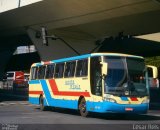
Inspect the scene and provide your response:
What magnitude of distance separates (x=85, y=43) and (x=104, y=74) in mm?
31512

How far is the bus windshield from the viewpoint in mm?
17000

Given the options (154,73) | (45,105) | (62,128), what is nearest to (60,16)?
(45,105)

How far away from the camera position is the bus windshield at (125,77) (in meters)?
17.0

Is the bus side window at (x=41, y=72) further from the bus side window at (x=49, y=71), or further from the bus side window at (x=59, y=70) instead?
the bus side window at (x=59, y=70)

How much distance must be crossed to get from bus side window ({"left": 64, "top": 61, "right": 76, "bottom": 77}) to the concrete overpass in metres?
12.6

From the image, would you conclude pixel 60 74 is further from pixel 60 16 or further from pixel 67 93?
pixel 60 16

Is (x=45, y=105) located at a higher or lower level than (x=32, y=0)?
lower

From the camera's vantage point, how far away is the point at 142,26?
4209 centimetres

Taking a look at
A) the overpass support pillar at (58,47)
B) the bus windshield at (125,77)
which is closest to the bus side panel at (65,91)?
the bus windshield at (125,77)

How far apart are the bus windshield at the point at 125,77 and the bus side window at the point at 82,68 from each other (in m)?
1.31

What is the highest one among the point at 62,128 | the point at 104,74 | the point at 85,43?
the point at 85,43

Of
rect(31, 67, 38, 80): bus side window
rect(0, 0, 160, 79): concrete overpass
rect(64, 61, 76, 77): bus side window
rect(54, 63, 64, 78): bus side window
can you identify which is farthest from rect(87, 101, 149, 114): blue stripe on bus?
rect(0, 0, 160, 79): concrete overpass

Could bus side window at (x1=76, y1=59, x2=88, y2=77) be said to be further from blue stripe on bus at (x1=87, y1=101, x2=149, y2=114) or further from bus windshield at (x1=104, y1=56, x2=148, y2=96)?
blue stripe on bus at (x1=87, y1=101, x2=149, y2=114)

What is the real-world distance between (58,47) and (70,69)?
1077 inches
